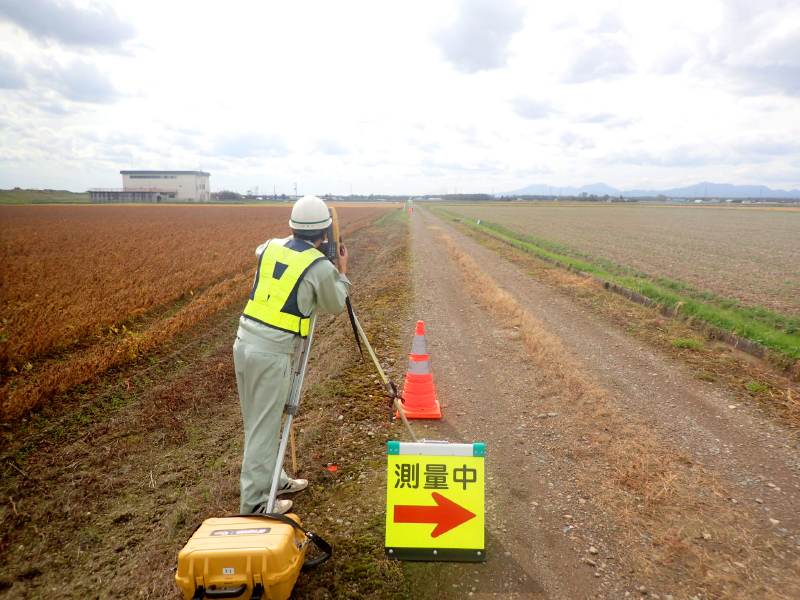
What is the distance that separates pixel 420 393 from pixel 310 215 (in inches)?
117

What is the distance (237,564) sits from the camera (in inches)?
106

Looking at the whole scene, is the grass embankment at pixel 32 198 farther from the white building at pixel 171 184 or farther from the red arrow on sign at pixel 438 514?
the red arrow on sign at pixel 438 514

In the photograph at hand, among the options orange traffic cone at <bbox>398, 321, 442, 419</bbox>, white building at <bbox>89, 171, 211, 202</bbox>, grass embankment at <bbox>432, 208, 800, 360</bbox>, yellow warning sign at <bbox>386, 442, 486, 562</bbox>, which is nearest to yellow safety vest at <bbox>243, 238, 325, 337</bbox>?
yellow warning sign at <bbox>386, 442, 486, 562</bbox>

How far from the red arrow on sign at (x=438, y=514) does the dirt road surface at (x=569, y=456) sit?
11.5 inches

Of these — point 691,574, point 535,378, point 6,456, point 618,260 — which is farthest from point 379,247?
point 691,574

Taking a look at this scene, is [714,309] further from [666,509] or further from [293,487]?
[293,487]

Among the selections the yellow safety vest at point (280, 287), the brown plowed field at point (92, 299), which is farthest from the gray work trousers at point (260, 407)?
the brown plowed field at point (92, 299)

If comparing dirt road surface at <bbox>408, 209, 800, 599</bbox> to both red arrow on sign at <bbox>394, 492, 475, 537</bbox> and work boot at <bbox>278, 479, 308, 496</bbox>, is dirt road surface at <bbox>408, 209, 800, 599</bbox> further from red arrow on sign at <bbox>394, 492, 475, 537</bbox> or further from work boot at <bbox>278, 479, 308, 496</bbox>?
work boot at <bbox>278, 479, 308, 496</bbox>

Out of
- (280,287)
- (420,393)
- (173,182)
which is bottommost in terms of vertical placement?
(420,393)

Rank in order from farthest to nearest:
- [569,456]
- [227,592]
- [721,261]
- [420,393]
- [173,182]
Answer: [173,182] < [721,261] < [420,393] < [569,456] < [227,592]

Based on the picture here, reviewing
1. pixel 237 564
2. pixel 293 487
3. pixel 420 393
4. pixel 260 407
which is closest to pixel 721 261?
pixel 420 393

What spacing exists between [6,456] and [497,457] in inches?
203

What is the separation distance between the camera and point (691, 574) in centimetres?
330

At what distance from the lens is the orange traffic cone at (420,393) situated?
5.76 metres
